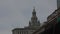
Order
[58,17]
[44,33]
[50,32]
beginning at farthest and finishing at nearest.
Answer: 1. [44,33]
2. [50,32]
3. [58,17]

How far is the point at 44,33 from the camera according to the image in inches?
2457

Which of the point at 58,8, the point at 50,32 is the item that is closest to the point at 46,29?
the point at 50,32

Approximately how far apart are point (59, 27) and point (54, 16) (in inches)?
71.5

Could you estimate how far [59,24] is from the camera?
51781 mm

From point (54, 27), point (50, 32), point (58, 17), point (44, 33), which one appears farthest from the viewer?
point (44, 33)

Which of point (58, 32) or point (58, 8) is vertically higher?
point (58, 8)

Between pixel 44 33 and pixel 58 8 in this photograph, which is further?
pixel 44 33

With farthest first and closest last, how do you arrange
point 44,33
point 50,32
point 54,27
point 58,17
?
1. point 44,33
2. point 50,32
3. point 54,27
4. point 58,17

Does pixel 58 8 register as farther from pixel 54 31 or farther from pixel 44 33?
pixel 44 33

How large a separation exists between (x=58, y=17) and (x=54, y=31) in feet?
17.2

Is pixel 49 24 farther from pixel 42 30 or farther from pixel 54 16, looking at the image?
pixel 42 30

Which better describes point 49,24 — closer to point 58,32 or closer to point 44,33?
point 58,32

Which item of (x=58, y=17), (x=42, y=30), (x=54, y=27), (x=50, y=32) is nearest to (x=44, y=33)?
(x=42, y=30)

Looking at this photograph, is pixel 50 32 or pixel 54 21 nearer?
pixel 54 21
